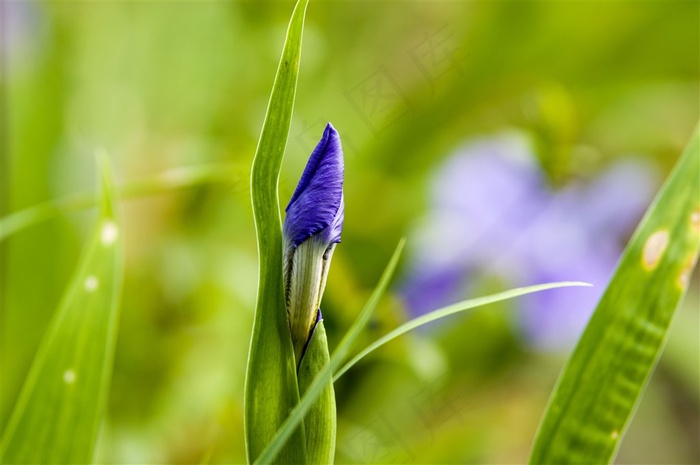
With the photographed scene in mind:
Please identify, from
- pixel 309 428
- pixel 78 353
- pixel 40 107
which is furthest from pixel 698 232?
pixel 40 107

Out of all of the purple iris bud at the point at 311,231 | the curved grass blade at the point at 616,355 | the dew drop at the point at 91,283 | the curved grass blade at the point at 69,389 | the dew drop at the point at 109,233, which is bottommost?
the curved grass blade at the point at 616,355

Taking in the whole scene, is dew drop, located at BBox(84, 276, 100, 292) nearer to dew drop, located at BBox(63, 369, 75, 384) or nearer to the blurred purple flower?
dew drop, located at BBox(63, 369, 75, 384)

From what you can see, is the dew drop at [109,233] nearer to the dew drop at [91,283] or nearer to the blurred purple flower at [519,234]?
the dew drop at [91,283]

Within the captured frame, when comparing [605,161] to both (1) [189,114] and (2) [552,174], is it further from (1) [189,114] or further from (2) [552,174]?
(1) [189,114]

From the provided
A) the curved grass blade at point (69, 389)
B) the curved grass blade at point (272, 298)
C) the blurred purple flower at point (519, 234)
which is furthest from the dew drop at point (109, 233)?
the blurred purple flower at point (519, 234)

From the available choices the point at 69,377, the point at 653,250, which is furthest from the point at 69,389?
the point at 653,250

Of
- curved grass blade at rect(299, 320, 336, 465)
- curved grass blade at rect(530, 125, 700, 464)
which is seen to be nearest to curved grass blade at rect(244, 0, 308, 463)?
curved grass blade at rect(299, 320, 336, 465)

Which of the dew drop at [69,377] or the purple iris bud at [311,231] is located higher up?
the dew drop at [69,377]
